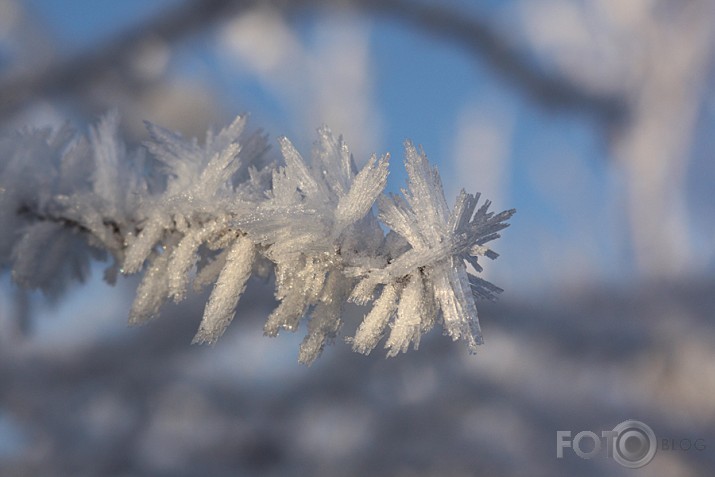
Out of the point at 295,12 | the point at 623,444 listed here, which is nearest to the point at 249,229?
the point at 623,444

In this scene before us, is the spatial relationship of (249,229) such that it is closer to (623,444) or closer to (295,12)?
(623,444)

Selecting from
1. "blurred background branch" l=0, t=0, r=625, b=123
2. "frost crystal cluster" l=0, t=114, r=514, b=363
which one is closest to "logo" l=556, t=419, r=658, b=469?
"blurred background branch" l=0, t=0, r=625, b=123

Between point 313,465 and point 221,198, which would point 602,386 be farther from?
point 221,198

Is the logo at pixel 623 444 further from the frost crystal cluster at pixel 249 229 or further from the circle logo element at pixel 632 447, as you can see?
the frost crystal cluster at pixel 249 229

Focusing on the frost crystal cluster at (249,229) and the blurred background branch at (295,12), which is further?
the blurred background branch at (295,12)

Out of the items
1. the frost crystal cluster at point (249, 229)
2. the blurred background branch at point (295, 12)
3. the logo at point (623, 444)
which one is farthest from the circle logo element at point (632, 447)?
the frost crystal cluster at point (249, 229)
